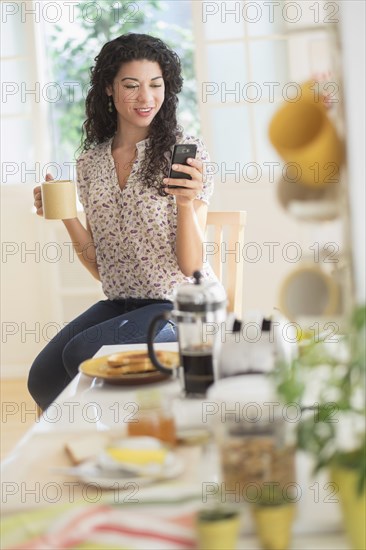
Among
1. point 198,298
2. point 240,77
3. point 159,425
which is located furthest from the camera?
point 240,77

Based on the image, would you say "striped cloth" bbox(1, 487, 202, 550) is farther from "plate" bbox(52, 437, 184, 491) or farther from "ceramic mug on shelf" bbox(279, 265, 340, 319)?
"ceramic mug on shelf" bbox(279, 265, 340, 319)

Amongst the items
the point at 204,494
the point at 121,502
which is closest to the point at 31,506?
the point at 121,502

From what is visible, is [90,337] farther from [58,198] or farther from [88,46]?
[88,46]

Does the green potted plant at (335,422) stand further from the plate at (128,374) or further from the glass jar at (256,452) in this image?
the plate at (128,374)

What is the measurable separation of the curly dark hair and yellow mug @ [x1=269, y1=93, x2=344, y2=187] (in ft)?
5.32

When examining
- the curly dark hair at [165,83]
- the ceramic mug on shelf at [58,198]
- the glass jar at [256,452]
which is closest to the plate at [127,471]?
the glass jar at [256,452]

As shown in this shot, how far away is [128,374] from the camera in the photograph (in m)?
1.76

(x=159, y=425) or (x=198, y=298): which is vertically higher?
(x=198, y=298)

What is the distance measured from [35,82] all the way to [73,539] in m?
3.56

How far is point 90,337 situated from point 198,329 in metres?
0.88

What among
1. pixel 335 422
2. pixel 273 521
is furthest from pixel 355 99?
pixel 273 521

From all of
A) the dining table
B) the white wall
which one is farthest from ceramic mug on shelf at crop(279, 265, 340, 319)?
the dining table

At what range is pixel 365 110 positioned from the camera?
1.12 metres

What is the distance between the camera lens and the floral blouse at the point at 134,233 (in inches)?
107
